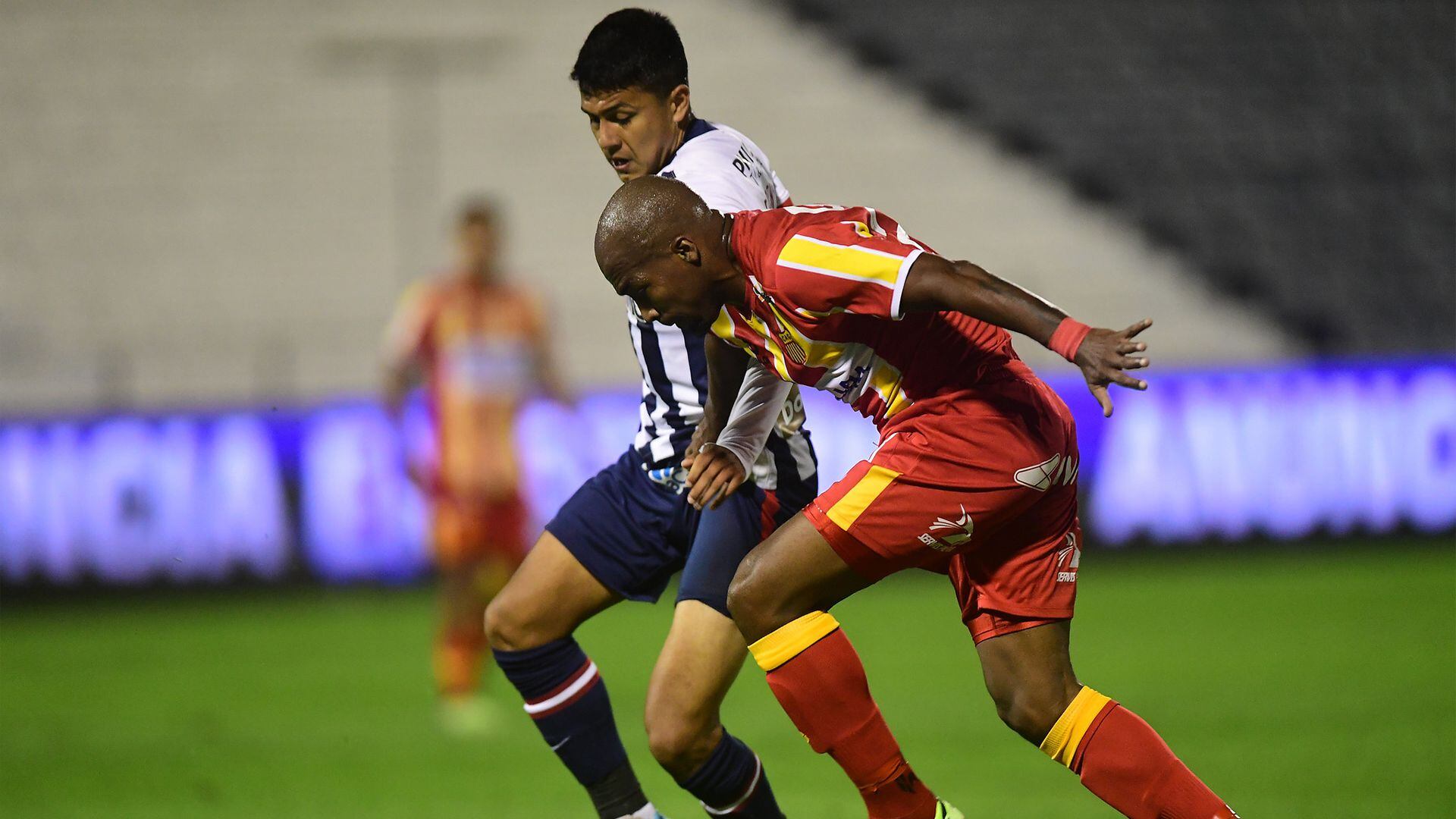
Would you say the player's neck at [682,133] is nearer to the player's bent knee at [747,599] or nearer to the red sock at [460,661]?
the player's bent knee at [747,599]

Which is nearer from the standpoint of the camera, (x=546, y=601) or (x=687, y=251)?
(x=687, y=251)

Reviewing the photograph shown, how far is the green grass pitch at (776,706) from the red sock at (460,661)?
0.27 meters

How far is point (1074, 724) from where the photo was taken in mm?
4031

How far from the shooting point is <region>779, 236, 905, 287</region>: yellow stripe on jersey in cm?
369

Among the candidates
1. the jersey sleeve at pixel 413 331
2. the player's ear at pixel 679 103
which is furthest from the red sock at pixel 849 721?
the jersey sleeve at pixel 413 331

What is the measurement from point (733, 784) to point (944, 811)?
0.73 m

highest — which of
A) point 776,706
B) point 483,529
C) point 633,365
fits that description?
point 483,529

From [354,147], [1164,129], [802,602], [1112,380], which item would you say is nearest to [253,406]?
[354,147]

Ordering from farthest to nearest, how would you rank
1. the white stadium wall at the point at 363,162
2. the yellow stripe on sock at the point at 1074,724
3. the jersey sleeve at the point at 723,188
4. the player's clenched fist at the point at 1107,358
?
the white stadium wall at the point at 363,162 → the jersey sleeve at the point at 723,188 → the yellow stripe on sock at the point at 1074,724 → the player's clenched fist at the point at 1107,358

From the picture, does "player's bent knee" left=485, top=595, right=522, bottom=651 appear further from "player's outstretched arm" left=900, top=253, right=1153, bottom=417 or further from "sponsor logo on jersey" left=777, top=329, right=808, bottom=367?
"player's outstretched arm" left=900, top=253, right=1153, bottom=417

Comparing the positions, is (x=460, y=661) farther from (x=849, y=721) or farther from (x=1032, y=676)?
(x=1032, y=676)

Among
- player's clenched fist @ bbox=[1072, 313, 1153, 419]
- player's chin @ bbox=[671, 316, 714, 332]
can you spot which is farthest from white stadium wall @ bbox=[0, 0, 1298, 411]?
player's clenched fist @ bbox=[1072, 313, 1153, 419]

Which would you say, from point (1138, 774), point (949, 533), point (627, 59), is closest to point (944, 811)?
point (1138, 774)

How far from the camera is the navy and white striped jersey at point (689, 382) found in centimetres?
454
